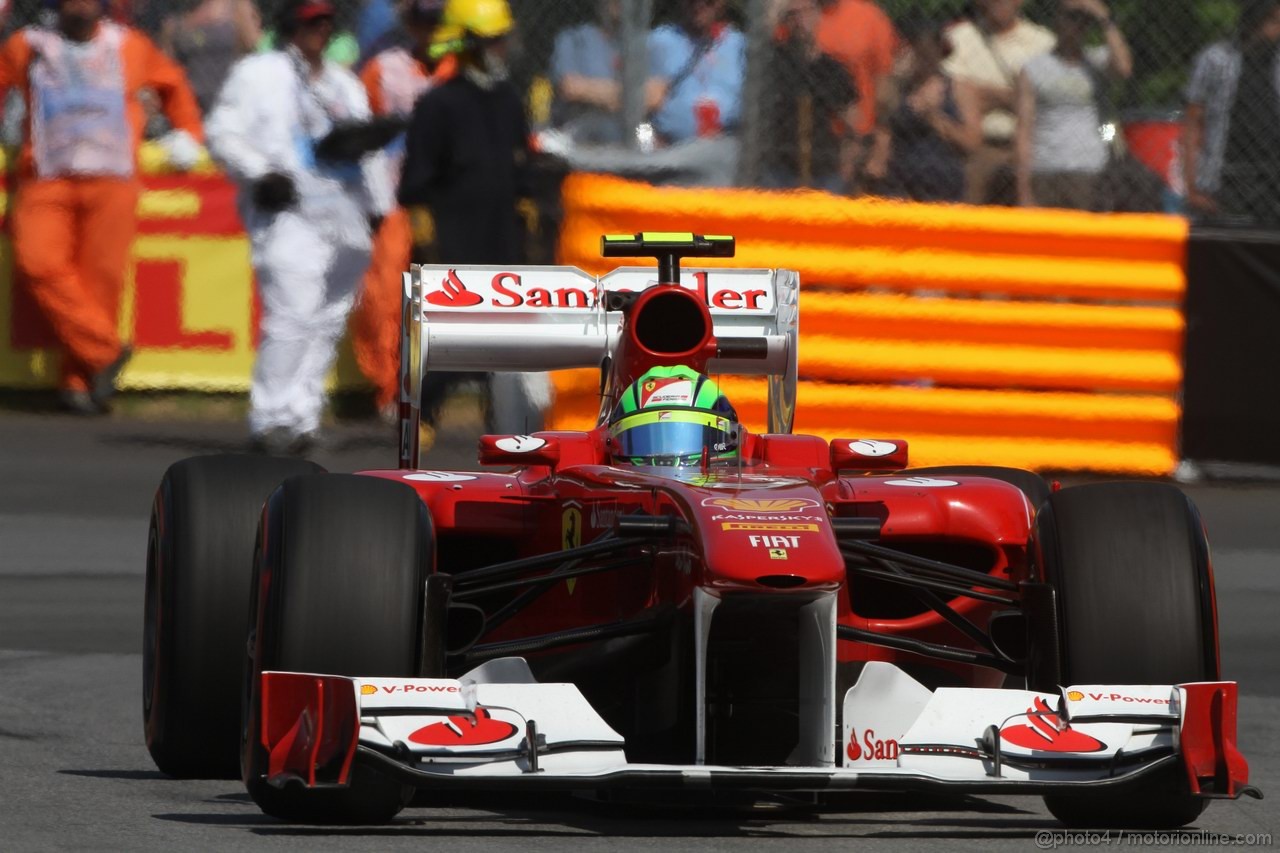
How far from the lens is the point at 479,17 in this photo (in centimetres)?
1290

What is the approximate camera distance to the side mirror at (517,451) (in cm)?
645

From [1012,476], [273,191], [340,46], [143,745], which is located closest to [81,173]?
[273,191]

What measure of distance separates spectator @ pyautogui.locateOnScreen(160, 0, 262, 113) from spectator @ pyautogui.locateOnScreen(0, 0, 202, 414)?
0.39m

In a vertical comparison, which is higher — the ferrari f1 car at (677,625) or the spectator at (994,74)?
the spectator at (994,74)

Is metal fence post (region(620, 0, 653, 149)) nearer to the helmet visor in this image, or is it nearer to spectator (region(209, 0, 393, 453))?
spectator (region(209, 0, 393, 453))

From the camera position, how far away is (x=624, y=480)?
244 inches

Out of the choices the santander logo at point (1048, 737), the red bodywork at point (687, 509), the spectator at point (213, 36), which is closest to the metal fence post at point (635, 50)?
the spectator at point (213, 36)

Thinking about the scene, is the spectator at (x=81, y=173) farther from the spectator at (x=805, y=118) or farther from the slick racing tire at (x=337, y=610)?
the slick racing tire at (x=337, y=610)

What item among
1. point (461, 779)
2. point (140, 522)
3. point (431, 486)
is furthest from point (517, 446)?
point (140, 522)

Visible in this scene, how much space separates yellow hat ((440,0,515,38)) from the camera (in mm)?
12883

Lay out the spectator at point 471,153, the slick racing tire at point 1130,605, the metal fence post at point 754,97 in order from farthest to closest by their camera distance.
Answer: the spectator at point 471,153 → the metal fence post at point 754,97 → the slick racing tire at point 1130,605

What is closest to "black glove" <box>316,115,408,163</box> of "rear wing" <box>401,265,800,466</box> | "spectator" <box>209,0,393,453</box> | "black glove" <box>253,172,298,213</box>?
"spectator" <box>209,0,393,453</box>

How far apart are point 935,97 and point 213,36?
398cm

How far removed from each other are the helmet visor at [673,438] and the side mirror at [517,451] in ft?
0.64
